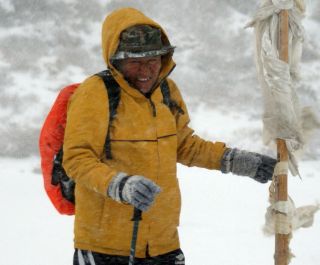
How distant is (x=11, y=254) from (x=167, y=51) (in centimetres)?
413

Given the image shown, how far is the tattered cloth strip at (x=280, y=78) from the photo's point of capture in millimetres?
2377

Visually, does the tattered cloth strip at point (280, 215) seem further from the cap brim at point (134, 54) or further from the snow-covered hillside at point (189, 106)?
the snow-covered hillside at point (189, 106)

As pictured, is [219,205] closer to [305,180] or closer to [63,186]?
[305,180]

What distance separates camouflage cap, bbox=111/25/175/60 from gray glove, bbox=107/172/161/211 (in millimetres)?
528

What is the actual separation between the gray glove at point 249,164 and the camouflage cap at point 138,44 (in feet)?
1.91

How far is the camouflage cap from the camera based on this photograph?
1.98 meters

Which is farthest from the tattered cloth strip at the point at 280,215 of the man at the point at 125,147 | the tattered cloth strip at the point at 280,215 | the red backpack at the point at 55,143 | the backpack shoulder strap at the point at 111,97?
the red backpack at the point at 55,143

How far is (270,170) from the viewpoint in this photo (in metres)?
2.21

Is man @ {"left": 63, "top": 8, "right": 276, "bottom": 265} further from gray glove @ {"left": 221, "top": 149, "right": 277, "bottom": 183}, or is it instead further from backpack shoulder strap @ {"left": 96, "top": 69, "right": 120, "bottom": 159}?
gray glove @ {"left": 221, "top": 149, "right": 277, "bottom": 183}

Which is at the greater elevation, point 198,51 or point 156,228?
point 198,51

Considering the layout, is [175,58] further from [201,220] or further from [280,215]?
[280,215]

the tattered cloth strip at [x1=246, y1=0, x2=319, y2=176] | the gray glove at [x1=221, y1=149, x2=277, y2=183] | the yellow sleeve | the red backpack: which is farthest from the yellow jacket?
the tattered cloth strip at [x1=246, y1=0, x2=319, y2=176]

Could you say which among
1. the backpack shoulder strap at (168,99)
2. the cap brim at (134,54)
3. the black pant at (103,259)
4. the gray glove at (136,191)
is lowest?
the black pant at (103,259)

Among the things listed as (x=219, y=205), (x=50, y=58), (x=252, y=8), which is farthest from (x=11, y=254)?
(x=252, y=8)
